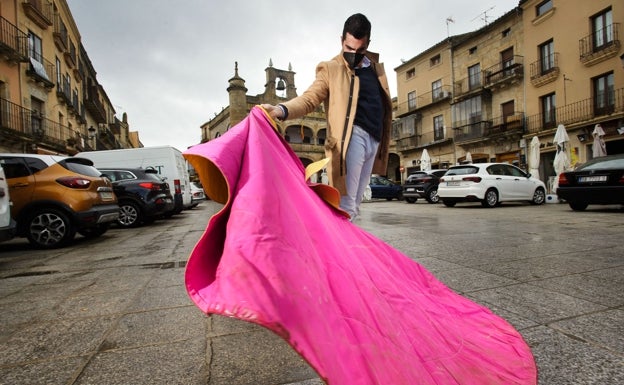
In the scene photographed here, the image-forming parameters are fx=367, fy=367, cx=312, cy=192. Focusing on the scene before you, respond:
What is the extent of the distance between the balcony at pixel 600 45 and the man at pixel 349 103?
2166 centimetres

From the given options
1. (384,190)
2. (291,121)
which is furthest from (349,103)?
(291,121)

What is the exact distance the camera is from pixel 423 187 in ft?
54.1

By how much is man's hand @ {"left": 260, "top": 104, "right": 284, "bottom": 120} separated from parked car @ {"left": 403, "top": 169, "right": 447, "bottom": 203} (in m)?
15.3

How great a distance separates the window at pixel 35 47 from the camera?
17.6m

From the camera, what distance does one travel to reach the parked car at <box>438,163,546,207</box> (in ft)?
39.9

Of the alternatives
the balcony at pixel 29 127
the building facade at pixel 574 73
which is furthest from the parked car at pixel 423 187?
the balcony at pixel 29 127

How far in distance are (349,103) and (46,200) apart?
19.1 ft

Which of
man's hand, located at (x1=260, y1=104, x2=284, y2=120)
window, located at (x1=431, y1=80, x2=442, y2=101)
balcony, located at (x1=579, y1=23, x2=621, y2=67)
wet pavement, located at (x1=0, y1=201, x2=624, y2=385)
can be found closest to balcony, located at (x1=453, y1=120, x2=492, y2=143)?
window, located at (x1=431, y1=80, x2=442, y2=101)

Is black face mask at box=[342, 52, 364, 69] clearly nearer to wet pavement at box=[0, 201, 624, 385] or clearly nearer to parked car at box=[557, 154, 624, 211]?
wet pavement at box=[0, 201, 624, 385]

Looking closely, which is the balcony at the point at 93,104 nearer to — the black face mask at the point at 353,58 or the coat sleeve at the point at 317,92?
the coat sleeve at the point at 317,92

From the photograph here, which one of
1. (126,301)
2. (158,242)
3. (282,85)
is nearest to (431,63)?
(282,85)

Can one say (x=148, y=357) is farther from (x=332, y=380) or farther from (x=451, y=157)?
(x=451, y=157)

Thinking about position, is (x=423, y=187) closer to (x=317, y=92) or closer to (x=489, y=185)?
(x=489, y=185)

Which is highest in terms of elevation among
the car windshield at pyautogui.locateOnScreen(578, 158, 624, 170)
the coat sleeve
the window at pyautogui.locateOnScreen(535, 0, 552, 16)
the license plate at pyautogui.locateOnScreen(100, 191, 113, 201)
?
the window at pyautogui.locateOnScreen(535, 0, 552, 16)
